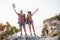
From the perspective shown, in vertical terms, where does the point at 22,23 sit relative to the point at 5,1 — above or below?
below

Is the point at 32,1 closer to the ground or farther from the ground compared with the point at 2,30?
farther from the ground

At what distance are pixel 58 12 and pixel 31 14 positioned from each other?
0.35 m

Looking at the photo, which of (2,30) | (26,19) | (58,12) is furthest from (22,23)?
(58,12)

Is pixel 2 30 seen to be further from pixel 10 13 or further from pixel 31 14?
pixel 31 14

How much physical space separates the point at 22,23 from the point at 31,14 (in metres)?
0.16

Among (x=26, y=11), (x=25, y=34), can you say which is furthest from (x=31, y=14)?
(x=25, y=34)

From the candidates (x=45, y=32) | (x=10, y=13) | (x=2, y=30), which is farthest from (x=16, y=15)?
(x=45, y=32)

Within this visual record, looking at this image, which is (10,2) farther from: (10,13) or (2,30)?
(2,30)

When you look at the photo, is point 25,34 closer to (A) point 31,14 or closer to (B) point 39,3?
(A) point 31,14

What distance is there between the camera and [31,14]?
2.54 m

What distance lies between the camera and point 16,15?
254cm

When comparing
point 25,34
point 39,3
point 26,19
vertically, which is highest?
point 39,3

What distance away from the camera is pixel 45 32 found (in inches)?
98.8

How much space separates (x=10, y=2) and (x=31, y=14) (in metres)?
0.31
